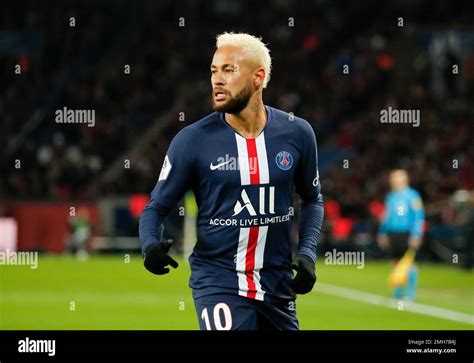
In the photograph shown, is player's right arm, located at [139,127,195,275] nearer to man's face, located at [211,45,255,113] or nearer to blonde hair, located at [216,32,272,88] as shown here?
man's face, located at [211,45,255,113]

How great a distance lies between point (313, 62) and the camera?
38.2 metres

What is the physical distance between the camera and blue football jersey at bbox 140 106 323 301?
6.81m

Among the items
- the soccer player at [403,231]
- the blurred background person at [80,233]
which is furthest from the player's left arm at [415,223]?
the blurred background person at [80,233]

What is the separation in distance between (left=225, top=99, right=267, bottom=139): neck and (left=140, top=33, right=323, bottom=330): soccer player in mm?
52

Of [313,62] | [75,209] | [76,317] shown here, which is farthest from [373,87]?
[76,317]

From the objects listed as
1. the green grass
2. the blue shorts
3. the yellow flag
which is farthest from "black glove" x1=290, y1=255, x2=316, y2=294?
the yellow flag

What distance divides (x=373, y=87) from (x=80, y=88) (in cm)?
847

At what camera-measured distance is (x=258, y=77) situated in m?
6.93

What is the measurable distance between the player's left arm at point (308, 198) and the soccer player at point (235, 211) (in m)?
0.12

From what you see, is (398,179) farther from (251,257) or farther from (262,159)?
(251,257)

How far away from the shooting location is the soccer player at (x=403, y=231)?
742 inches

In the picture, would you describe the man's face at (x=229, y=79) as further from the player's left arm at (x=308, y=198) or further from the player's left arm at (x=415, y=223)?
the player's left arm at (x=415, y=223)

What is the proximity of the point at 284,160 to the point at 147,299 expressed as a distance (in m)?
12.5

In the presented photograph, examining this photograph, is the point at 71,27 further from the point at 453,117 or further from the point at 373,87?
the point at 453,117
